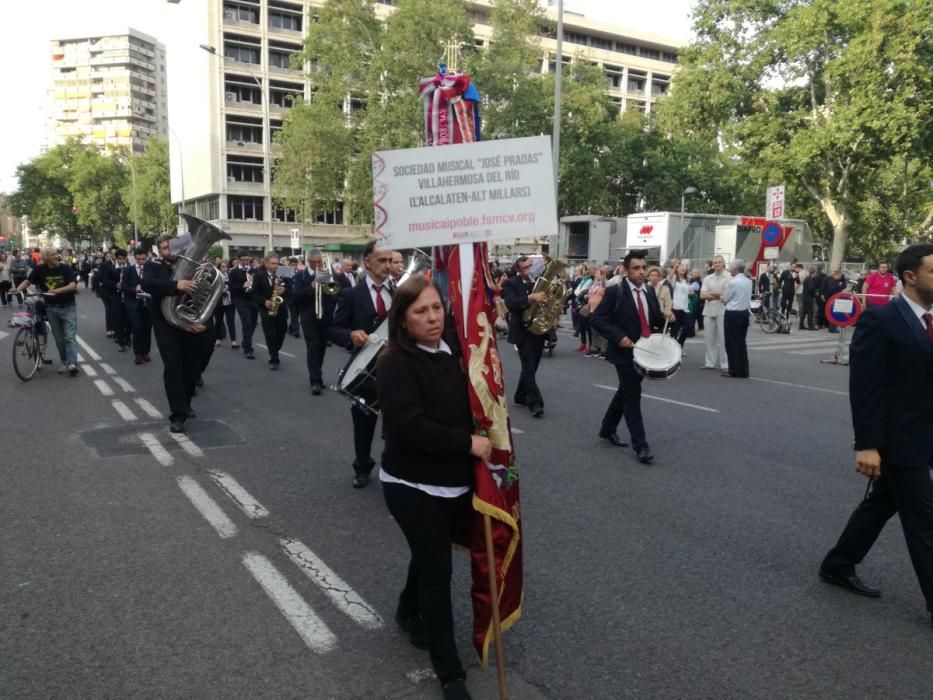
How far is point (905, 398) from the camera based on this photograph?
3725 mm

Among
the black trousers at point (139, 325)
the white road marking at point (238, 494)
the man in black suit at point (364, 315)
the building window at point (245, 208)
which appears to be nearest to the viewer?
the white road marking at point (238, 494)

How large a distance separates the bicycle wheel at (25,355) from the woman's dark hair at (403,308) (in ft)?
31.9

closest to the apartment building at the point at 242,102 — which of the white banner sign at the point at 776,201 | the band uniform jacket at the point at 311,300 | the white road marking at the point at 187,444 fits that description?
the white banner sign at the point at 776,201

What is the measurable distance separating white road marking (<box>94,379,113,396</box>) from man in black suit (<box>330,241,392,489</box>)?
5.39 m

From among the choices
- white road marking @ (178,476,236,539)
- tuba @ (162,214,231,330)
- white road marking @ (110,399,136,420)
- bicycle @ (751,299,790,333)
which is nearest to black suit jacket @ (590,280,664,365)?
white road marking @ (178,476,236,539)

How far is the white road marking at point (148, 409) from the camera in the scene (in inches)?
340

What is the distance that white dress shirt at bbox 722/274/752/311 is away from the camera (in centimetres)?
1244

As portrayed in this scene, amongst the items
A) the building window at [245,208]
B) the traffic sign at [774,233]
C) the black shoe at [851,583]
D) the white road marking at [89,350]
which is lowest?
the white road marking at [89,350]

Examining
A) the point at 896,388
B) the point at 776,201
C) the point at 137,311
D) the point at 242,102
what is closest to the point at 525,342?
the point at 896,388

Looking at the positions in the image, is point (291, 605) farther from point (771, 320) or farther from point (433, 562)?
point (771, 320)

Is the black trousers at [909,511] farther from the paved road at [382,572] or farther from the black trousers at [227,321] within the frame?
the black trousers at [227,321]

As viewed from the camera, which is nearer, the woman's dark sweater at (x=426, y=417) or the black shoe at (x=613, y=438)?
the woman's dark sweater at (x=426, y=417)

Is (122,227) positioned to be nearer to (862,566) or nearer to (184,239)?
(184,239)

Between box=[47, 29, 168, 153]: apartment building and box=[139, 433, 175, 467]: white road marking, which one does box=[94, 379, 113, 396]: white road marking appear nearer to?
box=[139, 433, 175, 467]: white road marking
